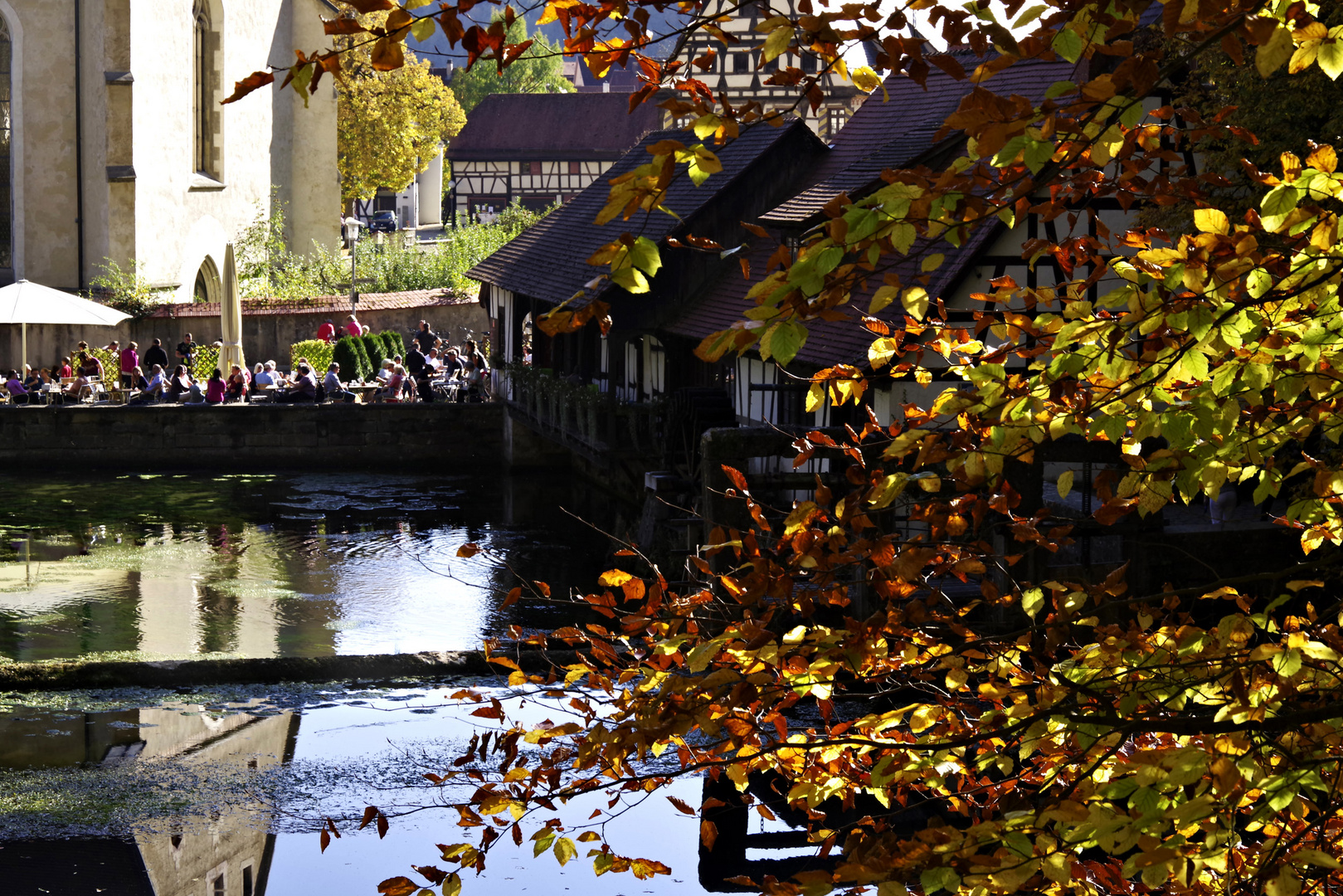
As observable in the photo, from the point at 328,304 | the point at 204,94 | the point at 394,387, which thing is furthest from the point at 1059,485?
the point at 204,94

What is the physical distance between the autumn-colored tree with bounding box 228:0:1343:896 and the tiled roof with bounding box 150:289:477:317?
30.5 m

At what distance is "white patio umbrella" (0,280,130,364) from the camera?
2620cm

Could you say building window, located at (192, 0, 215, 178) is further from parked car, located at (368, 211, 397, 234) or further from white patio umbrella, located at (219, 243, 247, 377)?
parked car, located at (368, 211, 397, 234)

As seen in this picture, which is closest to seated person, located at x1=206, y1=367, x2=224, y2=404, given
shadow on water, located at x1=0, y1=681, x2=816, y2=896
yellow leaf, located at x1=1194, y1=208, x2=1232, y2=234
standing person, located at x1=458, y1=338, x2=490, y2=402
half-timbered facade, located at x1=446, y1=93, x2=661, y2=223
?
standing person, located at x1=458, y1=338, x2=490, y2=402

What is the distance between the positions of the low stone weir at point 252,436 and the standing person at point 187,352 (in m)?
3.31

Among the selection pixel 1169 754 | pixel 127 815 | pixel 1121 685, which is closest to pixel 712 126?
pixel 1169 754

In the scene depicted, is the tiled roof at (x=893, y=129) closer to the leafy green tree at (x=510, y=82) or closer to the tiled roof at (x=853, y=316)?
the tiled roof at (x=853, y=316)

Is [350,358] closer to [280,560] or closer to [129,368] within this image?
[129,368]

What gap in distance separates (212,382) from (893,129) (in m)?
13.8

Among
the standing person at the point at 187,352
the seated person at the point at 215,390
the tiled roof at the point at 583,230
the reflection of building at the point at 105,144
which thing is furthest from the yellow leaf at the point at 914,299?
the reflection of building at the point at 105,144

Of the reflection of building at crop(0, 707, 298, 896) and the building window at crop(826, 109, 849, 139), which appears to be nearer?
the reflection of building at crop(0, 707, 298, 896)

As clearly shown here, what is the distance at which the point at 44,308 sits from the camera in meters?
26.5

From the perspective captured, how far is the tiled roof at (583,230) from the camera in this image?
2088 cm

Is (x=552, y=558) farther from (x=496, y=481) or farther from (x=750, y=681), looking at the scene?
(x=750, y=681)
